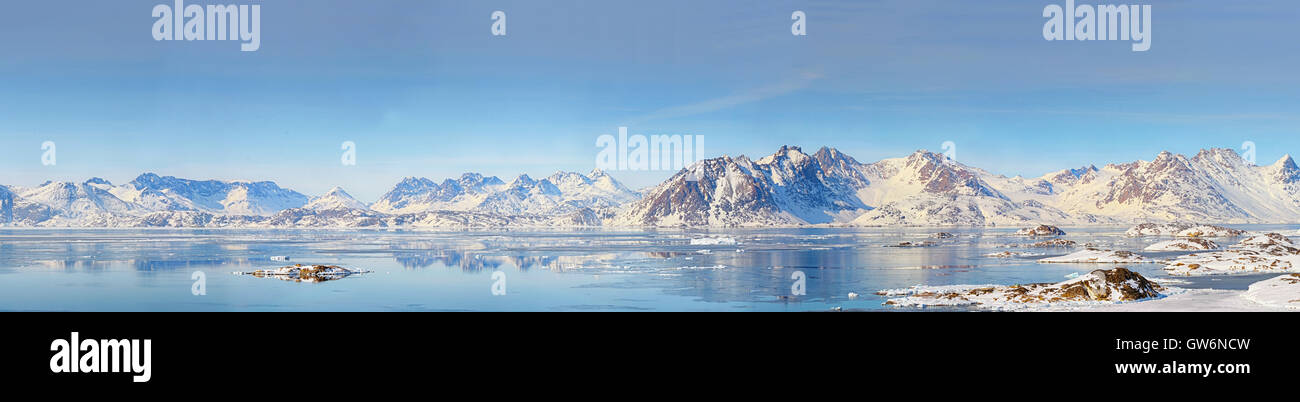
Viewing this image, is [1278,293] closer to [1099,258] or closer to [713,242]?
[1099,258]

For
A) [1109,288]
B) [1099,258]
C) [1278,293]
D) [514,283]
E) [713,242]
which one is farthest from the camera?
[713,242]

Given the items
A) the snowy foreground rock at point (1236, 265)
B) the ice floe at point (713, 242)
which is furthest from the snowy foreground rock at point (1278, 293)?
the ice floe at point (713, 242)

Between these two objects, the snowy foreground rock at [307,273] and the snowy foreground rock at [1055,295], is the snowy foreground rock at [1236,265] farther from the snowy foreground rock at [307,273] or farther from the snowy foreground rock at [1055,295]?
the snowy foreground rock at [307,273]

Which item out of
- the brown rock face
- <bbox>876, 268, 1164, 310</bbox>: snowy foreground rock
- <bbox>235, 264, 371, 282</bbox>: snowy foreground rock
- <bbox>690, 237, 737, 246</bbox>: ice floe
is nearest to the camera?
<bbox>876, 268, 1164, 310</bbox>: snowy foreground rock
